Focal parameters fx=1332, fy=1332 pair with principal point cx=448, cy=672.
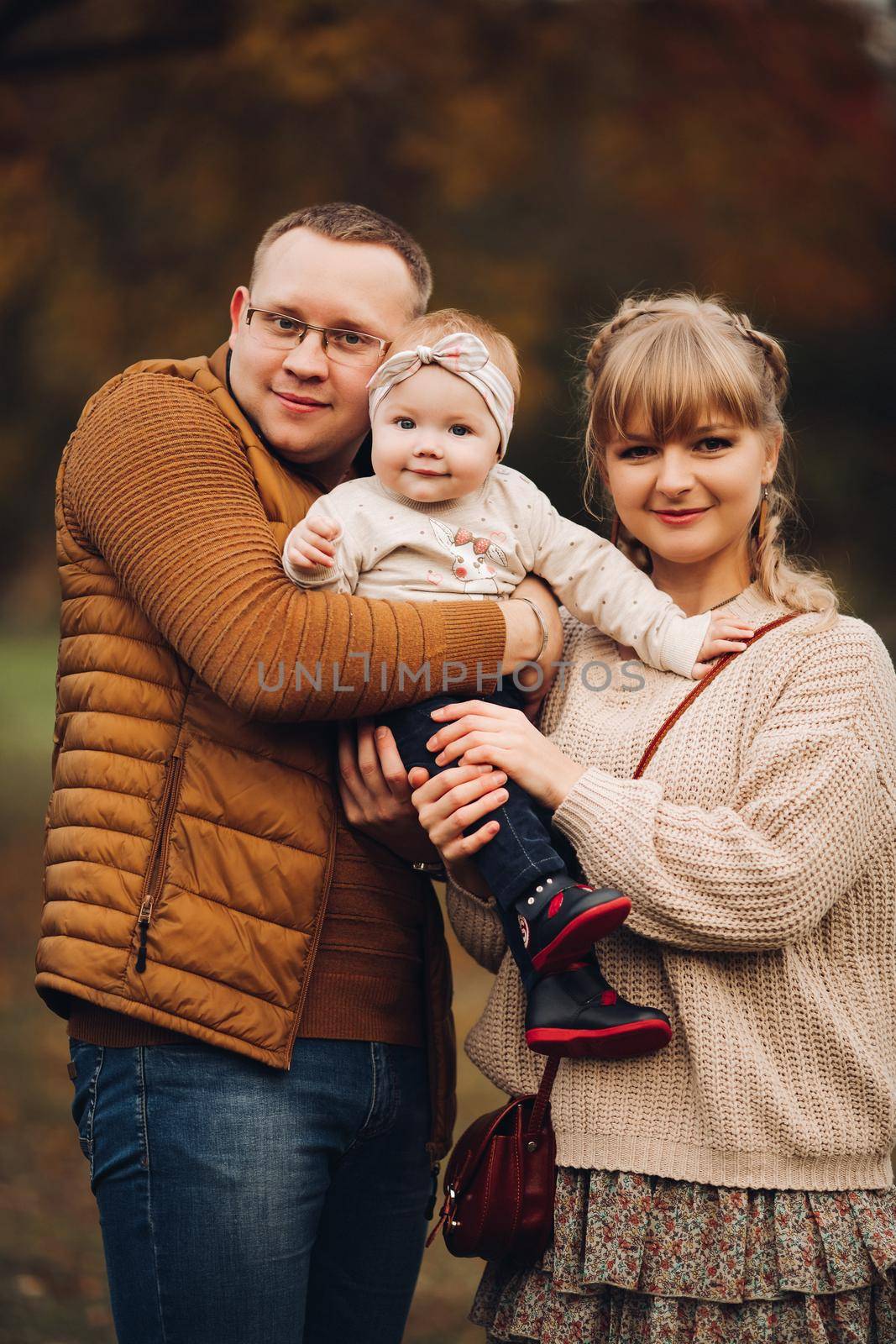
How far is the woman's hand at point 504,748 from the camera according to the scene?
1.99 m

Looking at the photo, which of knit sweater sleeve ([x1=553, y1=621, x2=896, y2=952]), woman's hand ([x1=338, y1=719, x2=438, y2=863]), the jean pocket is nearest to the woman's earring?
knit sweater sleeve ([x1=553, y1=621, x2=896, y2=952])

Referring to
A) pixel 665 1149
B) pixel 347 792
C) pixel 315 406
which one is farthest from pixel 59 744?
pixel 665 1149

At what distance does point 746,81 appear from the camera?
6.61 meters

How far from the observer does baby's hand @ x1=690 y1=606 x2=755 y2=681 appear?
6.86 ft

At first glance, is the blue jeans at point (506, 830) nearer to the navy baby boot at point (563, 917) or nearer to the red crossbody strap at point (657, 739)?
the navy baby boot at point (563, 917)

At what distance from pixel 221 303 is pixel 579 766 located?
5021 millimetres

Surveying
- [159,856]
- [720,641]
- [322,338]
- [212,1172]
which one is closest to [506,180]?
[322,338]

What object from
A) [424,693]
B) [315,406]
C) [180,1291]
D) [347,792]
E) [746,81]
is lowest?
[180,1291]

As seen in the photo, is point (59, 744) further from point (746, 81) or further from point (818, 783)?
point (746, 81)

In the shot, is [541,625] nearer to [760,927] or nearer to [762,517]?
[762,517]

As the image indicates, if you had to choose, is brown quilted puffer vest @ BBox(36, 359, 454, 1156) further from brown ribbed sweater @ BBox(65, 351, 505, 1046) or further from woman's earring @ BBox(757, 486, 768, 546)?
woman's earring @ BBox(757, 486, 768, 546)

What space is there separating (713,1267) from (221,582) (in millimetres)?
1190

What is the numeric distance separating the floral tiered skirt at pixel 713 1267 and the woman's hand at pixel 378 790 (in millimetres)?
580

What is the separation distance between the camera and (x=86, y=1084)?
2.02 m
